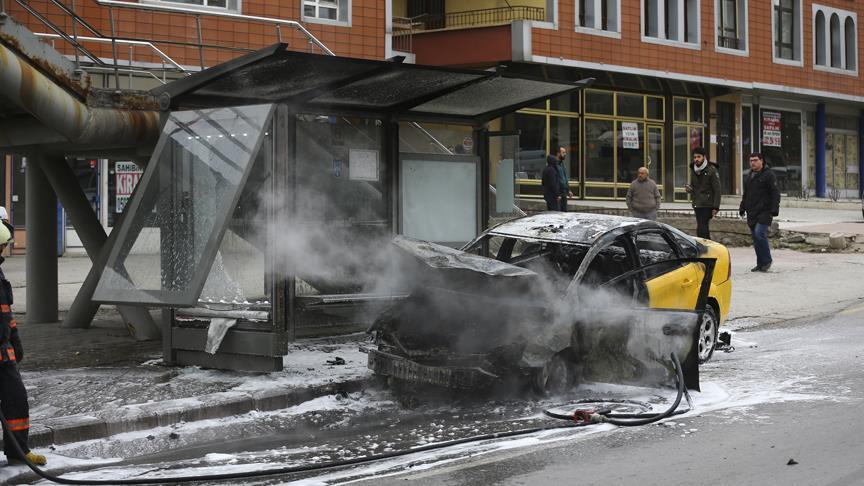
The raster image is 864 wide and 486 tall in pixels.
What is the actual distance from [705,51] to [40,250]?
23.4 metres

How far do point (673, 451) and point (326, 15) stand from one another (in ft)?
57.2

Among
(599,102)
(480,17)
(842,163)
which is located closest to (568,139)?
(599,102)

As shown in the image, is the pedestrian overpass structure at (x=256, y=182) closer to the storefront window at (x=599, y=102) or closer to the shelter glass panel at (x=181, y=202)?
the shelter glass panel at (x=181, y=202)

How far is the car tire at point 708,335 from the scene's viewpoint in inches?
361

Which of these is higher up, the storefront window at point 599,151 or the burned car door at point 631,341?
the storefront window at point 599,151

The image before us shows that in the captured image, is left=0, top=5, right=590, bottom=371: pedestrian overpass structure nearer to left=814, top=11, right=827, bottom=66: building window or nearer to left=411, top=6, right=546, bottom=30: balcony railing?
left=411, top=6, right=546, bottom=30: balcony railing

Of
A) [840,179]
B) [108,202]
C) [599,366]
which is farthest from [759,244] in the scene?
[840,179]

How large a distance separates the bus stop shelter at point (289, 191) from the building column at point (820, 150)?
28090 mm

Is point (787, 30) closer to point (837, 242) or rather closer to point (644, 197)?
point (837, 242)

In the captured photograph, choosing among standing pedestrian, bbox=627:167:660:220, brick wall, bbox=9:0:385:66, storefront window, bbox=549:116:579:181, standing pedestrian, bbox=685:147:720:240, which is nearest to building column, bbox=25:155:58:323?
brick wall, bbox=9:0:385:66

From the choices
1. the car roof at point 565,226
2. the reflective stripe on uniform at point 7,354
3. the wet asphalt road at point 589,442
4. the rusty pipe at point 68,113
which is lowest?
the wet asphalt road at point 589,442

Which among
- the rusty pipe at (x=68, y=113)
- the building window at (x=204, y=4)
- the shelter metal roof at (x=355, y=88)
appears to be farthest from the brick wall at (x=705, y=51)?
→ the rusty pipe at (x=68, y=113)

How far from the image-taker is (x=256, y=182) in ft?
28.2

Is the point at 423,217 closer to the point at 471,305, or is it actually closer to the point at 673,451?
the point at 471,305
